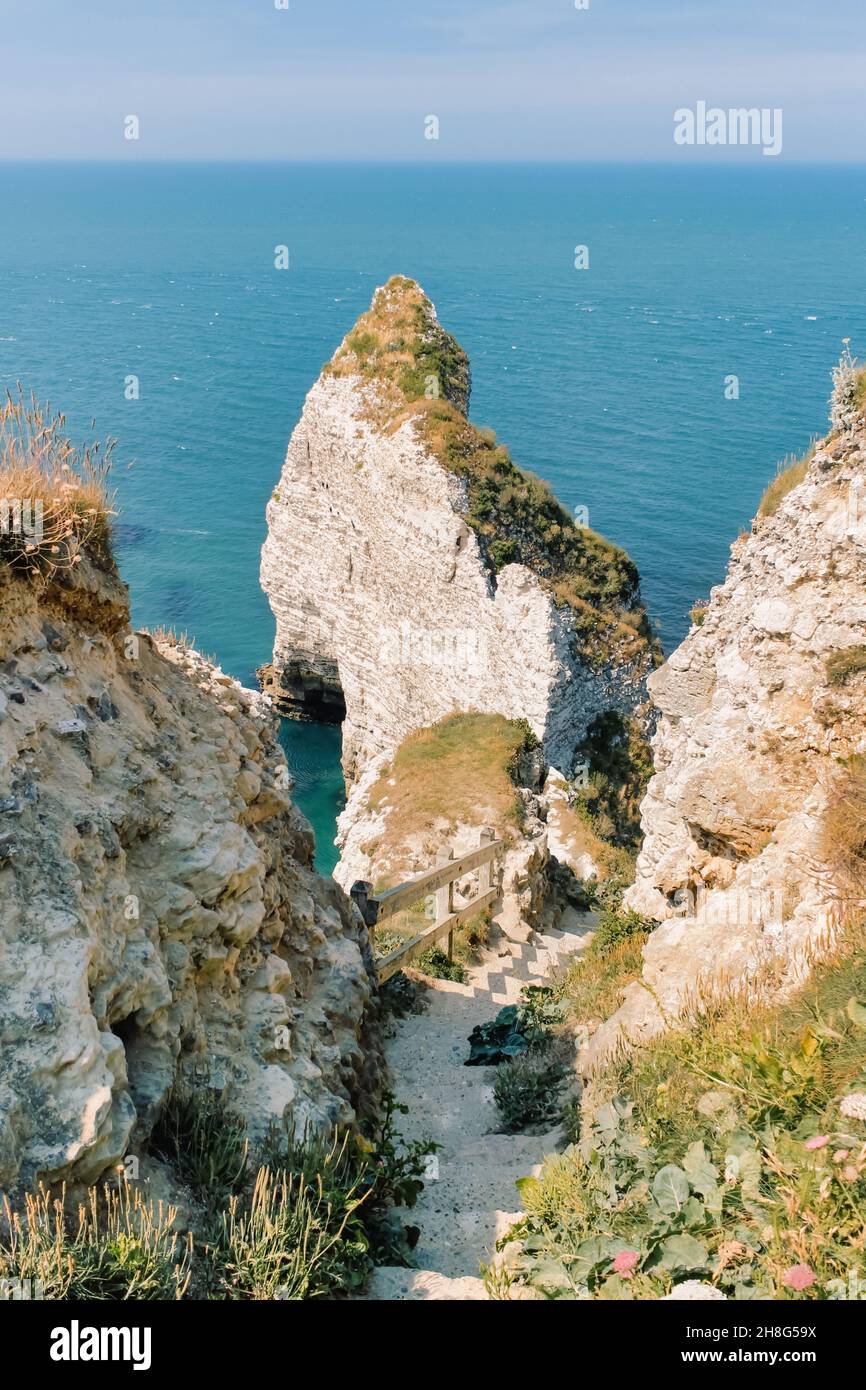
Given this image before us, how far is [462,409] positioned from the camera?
39.1 metres

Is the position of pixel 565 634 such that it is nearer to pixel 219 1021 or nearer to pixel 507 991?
pixel 507 991

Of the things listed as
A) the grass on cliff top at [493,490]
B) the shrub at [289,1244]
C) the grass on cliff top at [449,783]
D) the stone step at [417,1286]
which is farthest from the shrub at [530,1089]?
the grass on cliff top at [493,490]

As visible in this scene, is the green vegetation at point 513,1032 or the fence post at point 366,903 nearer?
the green vegetation at point 513,1032

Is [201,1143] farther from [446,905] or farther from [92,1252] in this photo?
[446,905]

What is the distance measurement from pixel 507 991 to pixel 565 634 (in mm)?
19112

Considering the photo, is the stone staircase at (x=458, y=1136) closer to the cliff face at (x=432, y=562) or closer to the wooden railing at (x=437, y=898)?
the wooden railing at (x=437, y=898)

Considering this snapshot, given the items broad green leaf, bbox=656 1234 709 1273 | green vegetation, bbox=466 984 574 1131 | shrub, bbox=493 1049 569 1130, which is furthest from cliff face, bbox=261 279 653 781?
broad green leaf, bbox=656 1234 709 1273

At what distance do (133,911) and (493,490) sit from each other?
29301 mm

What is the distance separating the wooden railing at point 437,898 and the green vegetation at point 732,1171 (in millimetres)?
6063

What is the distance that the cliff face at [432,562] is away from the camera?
34594 millimetres

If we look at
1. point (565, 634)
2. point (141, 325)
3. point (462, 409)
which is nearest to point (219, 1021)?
point (565, 634)

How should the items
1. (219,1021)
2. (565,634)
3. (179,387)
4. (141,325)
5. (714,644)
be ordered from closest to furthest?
1. (219,1021)
2. (714,644)
3. (565,634)
4. (179,387)
5. (141,325)

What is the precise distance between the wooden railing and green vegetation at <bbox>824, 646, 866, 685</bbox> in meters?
6.72

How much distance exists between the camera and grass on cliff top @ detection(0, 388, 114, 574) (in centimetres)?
843
